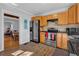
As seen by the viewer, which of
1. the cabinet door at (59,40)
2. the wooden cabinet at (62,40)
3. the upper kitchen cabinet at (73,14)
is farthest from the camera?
the cabinet door at (59,40)

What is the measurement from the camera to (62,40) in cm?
430

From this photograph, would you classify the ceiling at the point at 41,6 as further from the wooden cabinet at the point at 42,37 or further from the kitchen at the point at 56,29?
the wooden cabinet at the point at 42,37

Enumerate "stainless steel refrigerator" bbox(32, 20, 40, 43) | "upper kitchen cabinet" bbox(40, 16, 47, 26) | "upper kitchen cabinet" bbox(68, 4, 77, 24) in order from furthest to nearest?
"stainless steel refrigerator" bbox(32, 20, 40, 43), "upper kitchen cabinet" bbox(40, 16, 47, 26), "upper kitchen cabinet" bbox(68, 4, 77, 24)

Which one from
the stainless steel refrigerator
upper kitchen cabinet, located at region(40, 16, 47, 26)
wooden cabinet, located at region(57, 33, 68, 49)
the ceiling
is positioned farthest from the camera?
the stainless steel refrigerator

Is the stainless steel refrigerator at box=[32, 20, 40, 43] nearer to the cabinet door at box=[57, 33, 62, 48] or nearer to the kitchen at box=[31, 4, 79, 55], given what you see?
the kitchen at box=[31, 4, 79, 55]

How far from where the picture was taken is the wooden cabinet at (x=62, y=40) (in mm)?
4133

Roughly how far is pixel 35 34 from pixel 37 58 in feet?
16.9

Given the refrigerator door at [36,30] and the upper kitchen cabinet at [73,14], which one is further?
the refrigerator door at [36,30]

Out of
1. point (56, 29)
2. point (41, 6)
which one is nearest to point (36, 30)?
point (56, 29)

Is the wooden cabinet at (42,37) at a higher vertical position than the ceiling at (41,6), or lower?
lower

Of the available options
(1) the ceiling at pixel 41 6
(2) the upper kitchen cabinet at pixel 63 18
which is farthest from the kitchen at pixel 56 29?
(1) the ceiling at pixel 41 6

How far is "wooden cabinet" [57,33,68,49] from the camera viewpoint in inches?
163

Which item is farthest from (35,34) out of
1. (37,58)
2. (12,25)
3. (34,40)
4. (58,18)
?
(12,25)

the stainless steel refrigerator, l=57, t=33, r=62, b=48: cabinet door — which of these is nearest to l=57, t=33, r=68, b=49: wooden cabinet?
l=57, t=33, r=62, b=48: cabinet door
